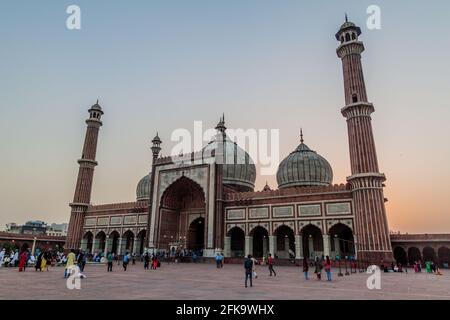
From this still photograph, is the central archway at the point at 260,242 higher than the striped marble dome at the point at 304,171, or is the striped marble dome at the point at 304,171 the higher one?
the striped marble dome at the point at 304,171

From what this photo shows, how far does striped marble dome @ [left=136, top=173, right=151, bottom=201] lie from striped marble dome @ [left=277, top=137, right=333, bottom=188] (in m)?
19.6

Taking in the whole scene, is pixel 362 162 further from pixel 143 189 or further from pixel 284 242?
pixel 143 189

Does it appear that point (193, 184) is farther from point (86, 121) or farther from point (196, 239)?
point (86, 121)

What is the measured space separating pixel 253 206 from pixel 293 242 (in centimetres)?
552

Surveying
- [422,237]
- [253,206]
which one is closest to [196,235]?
[253,206]

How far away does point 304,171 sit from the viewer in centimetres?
3556

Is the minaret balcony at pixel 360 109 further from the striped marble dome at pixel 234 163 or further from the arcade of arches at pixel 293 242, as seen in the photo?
the striped marble dome at pixel 234 163

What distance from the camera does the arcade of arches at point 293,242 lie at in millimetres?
27906

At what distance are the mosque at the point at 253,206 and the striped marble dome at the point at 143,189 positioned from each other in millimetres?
489

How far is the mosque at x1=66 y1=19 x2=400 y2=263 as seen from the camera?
81.9 feet

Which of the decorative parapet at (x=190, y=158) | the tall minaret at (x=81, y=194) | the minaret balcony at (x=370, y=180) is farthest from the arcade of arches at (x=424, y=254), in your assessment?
the tall minaret at (x=81, y=194)

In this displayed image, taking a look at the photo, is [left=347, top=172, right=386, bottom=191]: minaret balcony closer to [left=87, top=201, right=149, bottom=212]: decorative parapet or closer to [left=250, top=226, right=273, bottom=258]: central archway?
[left=250, top=226, right=273, bottom=258]: central archway

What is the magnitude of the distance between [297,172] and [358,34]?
15.3 m
